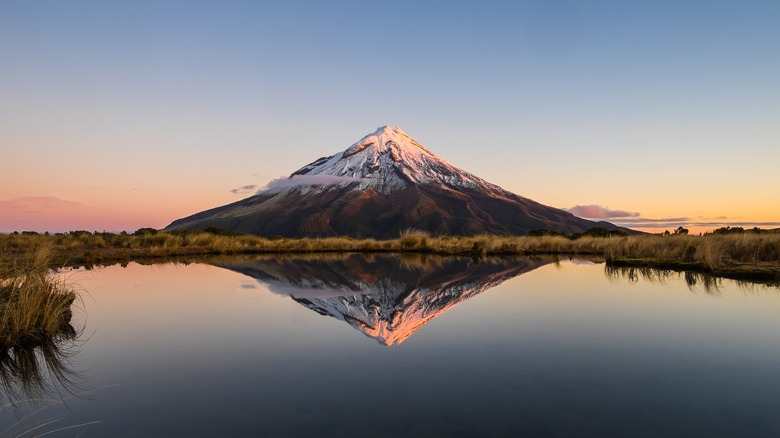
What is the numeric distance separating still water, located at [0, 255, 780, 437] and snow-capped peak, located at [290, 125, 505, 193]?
6432 inches

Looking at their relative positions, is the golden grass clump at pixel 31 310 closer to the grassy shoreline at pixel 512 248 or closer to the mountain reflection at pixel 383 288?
the mountain reflection at pixel 383 288

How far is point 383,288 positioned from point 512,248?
54.4 ft

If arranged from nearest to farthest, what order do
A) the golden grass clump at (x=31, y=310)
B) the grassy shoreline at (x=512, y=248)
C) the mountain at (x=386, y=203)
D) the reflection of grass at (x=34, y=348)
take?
the reflection of grass at (x=34, y=348), the golden grass clump at (x=31, y=310), the grassy shoreline at (x=512, y=248), the mountain at (x=386, y=203)

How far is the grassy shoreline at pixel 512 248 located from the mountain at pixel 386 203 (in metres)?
94.6

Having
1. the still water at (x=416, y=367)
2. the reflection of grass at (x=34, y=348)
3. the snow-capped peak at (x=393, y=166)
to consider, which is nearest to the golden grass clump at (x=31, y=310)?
the reflection of grass at (x=34, y=348)

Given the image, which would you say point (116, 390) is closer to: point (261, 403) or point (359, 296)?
point (261, 403)

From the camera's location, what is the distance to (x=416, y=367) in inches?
215

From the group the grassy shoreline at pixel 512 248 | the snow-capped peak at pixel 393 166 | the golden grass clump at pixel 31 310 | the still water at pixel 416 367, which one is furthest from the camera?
the snow-capped peak at pixel 393 166

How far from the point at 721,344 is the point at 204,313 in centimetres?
888

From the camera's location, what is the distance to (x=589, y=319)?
8070 mm

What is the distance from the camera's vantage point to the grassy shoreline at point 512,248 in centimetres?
1558

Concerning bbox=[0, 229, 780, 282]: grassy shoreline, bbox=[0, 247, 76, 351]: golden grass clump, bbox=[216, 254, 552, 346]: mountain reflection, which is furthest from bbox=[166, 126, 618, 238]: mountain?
bbox=[0, 247, 76, 351]: golden grass clump

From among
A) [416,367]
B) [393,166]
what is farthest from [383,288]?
[393,166]

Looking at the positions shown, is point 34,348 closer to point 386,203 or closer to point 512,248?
point 512,248
